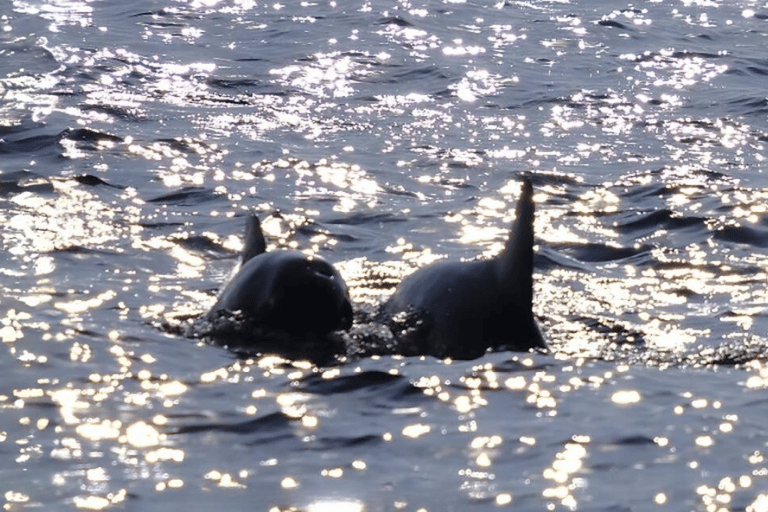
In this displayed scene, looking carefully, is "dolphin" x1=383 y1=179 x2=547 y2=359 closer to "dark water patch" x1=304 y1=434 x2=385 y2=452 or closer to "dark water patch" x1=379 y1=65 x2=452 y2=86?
"dark water patch" x1=304 y1=434 x2=385 y2=452

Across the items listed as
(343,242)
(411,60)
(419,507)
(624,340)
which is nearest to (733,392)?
(624,340)

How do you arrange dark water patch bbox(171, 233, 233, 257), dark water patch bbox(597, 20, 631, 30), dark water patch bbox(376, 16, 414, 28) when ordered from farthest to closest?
dark water patch bbox(597, 20, 631, 30), dark water patch bbox(376, 16, 414, 28), dark water patch bbox(171, 233, 233, 257)

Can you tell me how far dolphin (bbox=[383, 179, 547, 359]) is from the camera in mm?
9477

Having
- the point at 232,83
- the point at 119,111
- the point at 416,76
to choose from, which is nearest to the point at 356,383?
the point at 119,111

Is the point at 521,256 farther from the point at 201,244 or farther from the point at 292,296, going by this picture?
the point at 201,244

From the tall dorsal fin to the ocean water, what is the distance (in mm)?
420

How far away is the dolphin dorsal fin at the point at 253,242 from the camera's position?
1060 centimetres

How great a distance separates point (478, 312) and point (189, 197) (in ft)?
19.6

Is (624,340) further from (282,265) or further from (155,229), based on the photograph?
(155,229)

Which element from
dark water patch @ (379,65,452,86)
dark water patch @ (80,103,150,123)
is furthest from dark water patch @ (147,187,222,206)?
dark water patch @ (379,65,452,86)

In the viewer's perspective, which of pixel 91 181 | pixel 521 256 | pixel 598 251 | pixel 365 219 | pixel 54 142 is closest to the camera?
pixel 521 256

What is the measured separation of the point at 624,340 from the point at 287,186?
6145 millimetres

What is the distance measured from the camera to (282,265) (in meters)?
9.60

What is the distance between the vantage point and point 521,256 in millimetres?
9352
